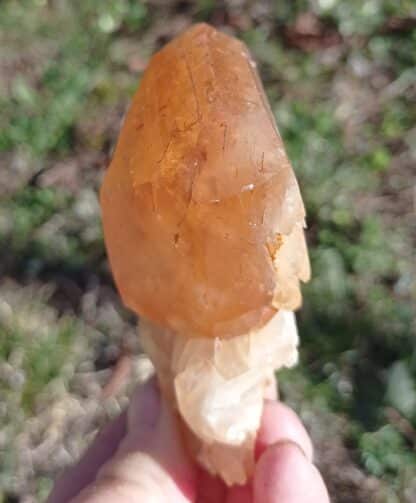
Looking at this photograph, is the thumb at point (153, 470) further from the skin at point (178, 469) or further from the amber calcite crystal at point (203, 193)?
the amber calcite crystal at point (203, 193)

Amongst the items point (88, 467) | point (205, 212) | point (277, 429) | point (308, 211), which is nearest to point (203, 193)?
point (205, 212)

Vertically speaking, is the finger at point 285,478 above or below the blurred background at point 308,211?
above

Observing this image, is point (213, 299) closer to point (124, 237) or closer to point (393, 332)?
point (124, 237)

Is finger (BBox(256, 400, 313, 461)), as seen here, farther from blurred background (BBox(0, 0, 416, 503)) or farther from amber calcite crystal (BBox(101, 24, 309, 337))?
blurred background (BBox(0, 0, 416, 503))

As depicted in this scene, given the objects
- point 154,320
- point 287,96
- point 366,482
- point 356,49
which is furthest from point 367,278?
point 154,320

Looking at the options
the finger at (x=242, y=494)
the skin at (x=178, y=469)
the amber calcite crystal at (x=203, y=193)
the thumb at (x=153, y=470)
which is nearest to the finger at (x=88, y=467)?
the skin at (x=178, y=469)

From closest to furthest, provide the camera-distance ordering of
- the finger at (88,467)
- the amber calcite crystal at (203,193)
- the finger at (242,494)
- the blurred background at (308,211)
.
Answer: the amber calcite crystal at (203,193), the finger at (242,494), the finger at (88,467), the blurred background at (308,211)

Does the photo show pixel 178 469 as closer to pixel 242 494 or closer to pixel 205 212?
pixel 242 494
